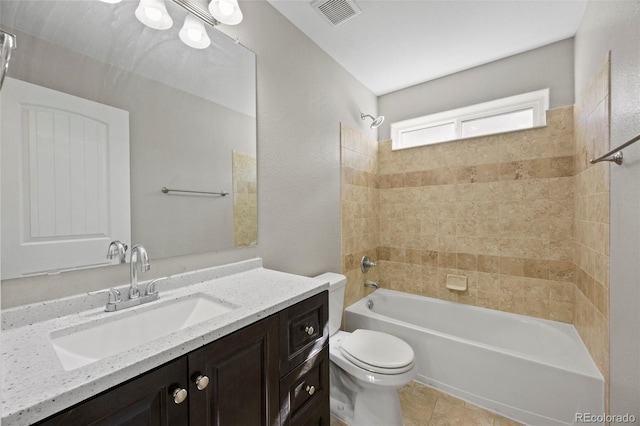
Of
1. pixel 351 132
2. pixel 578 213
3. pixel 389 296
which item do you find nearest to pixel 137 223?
pixel 351 132

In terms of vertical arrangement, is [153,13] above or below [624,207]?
above

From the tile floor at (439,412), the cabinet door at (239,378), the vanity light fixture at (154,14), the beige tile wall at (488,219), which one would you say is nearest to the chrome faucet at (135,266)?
the cabinet door at (239,378)

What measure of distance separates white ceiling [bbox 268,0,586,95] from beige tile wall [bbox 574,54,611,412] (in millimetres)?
582

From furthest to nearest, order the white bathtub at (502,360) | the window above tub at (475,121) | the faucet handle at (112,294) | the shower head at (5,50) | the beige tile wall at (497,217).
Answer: the window above tub at (475,121) < the beige tile wall at (497,217) < the white bathtub at (502,360) < the faucet handle at (112,294) < the shower head at (5,50)

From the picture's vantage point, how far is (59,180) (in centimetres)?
87

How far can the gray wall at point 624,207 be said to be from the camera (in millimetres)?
1046

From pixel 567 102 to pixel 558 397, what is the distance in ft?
6.90

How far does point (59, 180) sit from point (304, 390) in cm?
120

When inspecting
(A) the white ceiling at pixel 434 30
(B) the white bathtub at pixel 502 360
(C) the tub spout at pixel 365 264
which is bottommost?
(B) the white bathtub at pixel 502 360

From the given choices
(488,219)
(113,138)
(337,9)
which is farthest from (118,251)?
(488,219)

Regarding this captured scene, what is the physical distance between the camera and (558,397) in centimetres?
152

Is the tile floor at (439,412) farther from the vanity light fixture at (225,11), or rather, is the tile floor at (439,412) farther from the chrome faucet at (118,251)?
the vanity light fixture at (225,11)

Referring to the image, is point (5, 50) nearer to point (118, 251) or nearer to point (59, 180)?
point (59, 180)

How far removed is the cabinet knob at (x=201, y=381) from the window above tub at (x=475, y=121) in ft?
8.68
